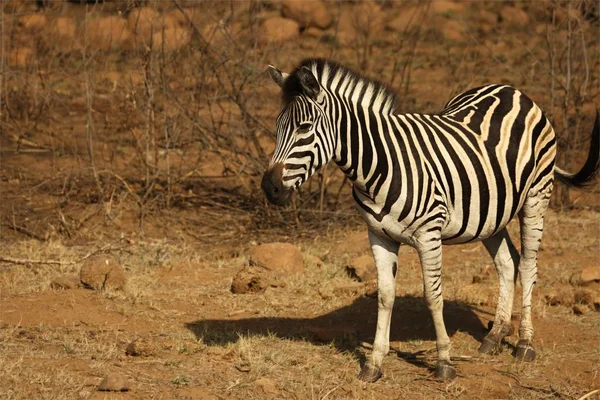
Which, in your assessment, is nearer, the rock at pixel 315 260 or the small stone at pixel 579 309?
the small stone at pixel 579 309

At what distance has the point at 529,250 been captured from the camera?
6.96m

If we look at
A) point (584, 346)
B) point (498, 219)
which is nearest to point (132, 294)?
point (498, 219)

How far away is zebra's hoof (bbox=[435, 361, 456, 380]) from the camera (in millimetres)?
6090

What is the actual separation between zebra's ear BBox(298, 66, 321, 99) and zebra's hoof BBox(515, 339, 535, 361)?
244 cm

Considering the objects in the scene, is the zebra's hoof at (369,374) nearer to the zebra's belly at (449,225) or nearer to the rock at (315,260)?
the zebra's belly at (449,225)

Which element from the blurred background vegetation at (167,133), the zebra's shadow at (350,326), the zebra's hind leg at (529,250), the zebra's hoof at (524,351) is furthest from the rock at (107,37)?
the zebra's hoof at (524,351)

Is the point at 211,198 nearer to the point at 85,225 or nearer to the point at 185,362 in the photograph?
the point at 85,225

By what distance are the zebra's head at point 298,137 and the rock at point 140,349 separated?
1.37m

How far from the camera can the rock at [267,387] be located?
5609 mm

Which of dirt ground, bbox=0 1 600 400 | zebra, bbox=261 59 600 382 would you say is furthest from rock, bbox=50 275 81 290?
zebra, bbox=261 59 600 382

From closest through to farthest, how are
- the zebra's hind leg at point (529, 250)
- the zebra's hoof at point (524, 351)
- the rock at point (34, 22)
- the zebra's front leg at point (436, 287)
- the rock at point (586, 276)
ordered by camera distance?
the zebra's front leg at point (436, 287), the zebra's hoof at point (524, 351), the zebra's hind leg at point (529, 250), the rock at point (586, 276), the rock at point (34, 22)

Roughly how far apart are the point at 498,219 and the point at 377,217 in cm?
100

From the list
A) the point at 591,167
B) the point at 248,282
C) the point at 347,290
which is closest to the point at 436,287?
the point at 591,167

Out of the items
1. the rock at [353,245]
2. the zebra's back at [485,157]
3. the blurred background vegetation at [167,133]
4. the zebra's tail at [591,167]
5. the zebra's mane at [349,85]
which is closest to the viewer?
the zebra's mane at [349,85]
